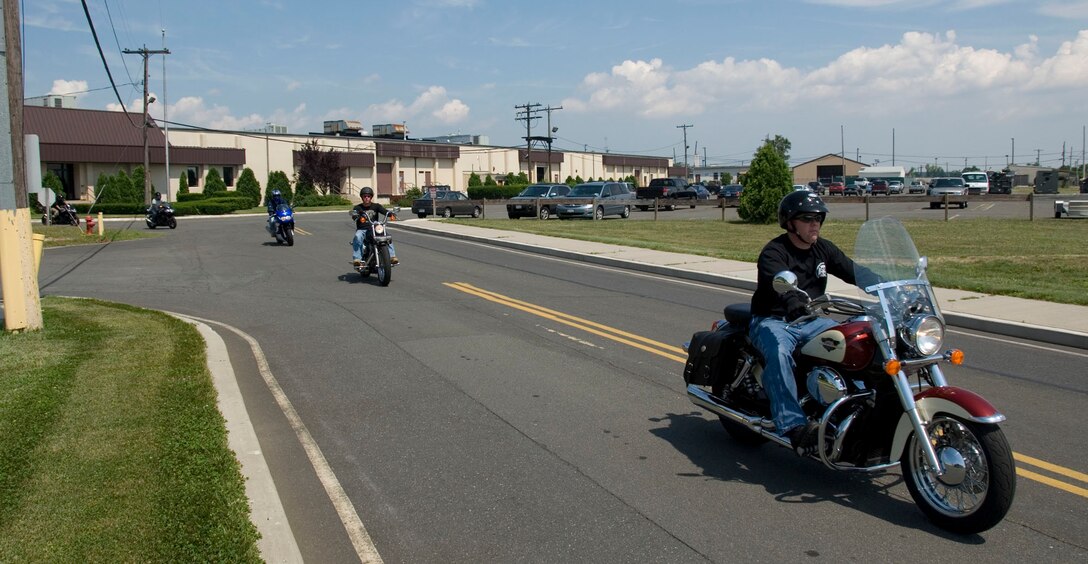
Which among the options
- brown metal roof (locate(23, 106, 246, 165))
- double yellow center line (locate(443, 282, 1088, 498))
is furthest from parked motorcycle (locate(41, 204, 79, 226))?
double yellow center line (locate(443, 282, 1088, 498))

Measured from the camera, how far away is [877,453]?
5133mm

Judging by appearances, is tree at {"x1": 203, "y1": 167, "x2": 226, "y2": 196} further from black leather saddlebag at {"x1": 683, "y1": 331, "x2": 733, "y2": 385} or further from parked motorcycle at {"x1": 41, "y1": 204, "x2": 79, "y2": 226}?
black leather saddlebag at {"x1": 683, "y1": 331, "x2": 733, "y2": 385}

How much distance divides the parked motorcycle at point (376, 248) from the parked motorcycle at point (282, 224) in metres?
8.93

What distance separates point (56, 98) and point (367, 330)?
67.0 metres

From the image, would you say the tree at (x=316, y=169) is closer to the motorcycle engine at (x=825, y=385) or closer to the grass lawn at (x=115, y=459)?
the grass lawn at (x=115, y=459)

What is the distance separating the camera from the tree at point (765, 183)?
33.7 meters

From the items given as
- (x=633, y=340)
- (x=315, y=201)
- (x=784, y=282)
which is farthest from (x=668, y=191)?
(x=784, y=282)

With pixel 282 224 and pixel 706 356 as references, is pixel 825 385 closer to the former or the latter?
pixel 706 356

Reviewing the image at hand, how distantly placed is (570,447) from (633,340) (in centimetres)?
414

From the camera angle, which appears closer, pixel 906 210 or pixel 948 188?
pixel 906 210

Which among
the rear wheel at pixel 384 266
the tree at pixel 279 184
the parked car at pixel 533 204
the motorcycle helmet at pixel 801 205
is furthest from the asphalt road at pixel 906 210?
the motorcycle helmet at pixel 801 205

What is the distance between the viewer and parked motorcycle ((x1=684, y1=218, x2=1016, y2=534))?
4.62m

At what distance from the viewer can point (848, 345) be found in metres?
5.00

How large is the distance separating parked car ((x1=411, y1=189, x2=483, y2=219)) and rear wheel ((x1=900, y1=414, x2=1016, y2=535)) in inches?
1621
